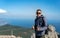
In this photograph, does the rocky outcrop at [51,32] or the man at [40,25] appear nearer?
the man at [40,25]

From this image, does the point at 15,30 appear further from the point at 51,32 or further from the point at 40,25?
the point at 40,25

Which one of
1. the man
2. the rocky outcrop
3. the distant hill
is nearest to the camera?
the man

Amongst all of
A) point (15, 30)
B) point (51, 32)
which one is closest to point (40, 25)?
point (51, 32)

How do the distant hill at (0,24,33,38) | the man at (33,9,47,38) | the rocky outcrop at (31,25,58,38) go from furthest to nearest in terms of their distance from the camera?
the distant hill at (0,24,33,38) < the rocky outcrop at (31,25,58,38) < the man at (33,9,47,38)

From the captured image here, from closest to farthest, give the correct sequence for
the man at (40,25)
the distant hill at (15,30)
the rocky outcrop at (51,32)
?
the man at (40,25)
the rocky outcrop at (51,32)
the distant hill at (15,30)

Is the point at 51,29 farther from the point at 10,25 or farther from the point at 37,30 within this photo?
the point at 10,25

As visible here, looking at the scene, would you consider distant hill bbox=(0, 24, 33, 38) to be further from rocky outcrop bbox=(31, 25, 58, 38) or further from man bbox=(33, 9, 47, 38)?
man bbox=(33, 9, 47, 38)

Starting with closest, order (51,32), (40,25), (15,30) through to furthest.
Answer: (40,25) < (51,32) < (15,30)

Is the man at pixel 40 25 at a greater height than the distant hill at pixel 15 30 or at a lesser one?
greater

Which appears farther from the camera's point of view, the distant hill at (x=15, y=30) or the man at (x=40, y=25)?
the distant hill at (x=15, y=30)

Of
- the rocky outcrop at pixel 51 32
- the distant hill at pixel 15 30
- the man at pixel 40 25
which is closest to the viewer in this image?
the man at pixel 40 25

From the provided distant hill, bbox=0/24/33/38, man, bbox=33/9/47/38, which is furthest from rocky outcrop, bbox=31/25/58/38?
distant hill, bbox=0/24/33/38

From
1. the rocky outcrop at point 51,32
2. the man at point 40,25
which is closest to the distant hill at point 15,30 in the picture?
the rocky outcrop at point 51,32

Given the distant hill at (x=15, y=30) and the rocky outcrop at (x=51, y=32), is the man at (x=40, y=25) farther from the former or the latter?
the distant hill at (x=15, y=30)
